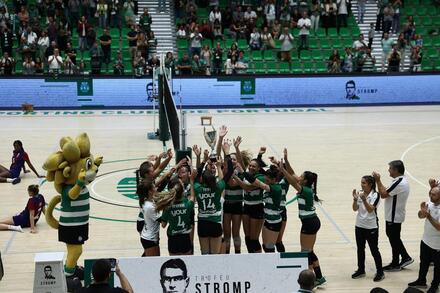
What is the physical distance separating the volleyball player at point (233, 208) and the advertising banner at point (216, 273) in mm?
1989

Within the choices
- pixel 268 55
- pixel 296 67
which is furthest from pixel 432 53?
pixel 268 55

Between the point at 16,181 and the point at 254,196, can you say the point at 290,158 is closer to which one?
the point at 16,181

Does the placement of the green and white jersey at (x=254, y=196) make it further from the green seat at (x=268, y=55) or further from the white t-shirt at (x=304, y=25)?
the white t-shirt at (x=304, y=25)

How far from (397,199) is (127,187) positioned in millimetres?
7651

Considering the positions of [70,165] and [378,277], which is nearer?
[70,165]

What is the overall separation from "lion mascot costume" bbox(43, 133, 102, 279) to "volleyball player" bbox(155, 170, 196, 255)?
138 centimetres

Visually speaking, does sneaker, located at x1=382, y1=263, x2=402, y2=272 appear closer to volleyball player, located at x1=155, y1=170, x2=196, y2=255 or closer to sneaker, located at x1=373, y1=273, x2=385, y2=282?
sneaker, located at x1=373, y1=273, x2=385, y2=282

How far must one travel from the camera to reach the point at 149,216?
10242 millimetres

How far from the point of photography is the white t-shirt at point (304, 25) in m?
33.8

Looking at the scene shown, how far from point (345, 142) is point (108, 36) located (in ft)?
43.5

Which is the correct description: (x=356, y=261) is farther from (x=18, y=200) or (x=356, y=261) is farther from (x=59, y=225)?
(x=18, y=200)

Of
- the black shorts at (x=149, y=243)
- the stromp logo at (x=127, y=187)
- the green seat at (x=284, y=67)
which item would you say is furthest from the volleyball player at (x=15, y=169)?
the green seat at (x=284, y=67)

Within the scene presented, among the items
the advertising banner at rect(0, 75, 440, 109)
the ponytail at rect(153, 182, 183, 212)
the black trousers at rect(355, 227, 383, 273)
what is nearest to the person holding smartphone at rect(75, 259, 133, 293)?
the ponytail at rect(153, 182, 183, 212)

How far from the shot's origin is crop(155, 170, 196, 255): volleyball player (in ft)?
32.6
